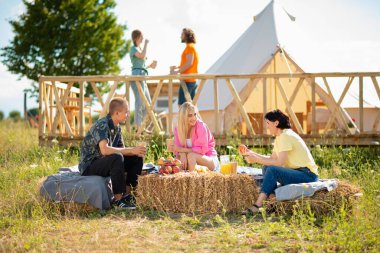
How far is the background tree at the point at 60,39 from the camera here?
61.3 feet

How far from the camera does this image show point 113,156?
5352 millimetres

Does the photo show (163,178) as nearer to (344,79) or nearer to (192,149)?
(192,149)

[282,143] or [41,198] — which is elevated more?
[282,143]

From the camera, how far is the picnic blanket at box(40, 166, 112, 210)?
17.2 ft

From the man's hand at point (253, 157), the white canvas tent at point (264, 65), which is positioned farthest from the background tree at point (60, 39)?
the man's hand at point (253, 157)

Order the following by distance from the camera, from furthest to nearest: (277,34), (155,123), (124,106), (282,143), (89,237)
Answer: (277,34)
(155,123)
(124,106)
(282,143)
(89,237)

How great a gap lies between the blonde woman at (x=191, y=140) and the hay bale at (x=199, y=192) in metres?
0.60

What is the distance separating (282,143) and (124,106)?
5.21 feet

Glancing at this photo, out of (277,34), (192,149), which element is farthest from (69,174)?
(277,34)

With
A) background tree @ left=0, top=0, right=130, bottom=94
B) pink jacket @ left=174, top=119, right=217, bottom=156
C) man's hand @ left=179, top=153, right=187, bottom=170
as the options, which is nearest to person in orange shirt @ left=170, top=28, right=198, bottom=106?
pink jacket @ left=174, top=119, right=217, bottom=156

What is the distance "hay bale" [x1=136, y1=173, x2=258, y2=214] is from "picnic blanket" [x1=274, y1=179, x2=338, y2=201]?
17.2 inches

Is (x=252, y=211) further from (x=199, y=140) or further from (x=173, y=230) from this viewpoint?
(x=199, y=140)

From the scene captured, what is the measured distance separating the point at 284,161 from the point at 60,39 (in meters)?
15.4

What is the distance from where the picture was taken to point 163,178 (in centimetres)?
516
